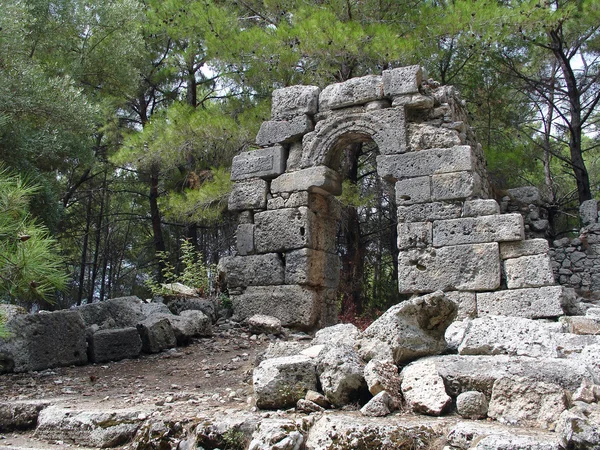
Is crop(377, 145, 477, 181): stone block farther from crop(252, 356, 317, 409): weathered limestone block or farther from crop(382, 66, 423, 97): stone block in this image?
crop(252, 356, 317, 409): weathered limestone block

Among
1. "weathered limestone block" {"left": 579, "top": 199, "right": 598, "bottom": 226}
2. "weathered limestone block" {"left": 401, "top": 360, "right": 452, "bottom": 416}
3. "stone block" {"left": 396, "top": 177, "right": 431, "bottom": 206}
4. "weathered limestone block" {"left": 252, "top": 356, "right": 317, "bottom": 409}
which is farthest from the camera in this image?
"weathered limestone block" {"left": 579, "top": 199, "right": 598, "bottom": 226}

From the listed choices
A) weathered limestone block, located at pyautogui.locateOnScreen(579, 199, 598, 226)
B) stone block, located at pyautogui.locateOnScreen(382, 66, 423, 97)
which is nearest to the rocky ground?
stone block, located at pyautogui.locateOnScreen(382, 66, 423, 97)

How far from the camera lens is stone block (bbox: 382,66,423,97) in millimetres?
8070

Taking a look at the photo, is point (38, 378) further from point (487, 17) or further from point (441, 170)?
point (487, 17)

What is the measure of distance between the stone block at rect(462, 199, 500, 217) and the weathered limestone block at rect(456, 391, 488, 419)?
162 inches

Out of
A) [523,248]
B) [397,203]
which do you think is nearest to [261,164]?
[397,203]

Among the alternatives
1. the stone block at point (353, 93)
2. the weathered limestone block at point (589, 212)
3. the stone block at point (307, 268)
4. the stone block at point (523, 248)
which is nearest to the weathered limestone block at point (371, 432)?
the stone block at point (523, 248)

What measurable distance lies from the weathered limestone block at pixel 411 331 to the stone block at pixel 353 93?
4558 mm

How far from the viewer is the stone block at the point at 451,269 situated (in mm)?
7105

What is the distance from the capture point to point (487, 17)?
993 cm

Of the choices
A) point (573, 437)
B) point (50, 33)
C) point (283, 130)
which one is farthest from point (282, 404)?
point (50, 33)

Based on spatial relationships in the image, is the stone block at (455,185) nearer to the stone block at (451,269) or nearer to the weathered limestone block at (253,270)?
the stone block at (451,269)

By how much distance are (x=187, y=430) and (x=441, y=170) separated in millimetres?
5044

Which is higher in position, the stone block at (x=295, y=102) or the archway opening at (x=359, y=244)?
the stone block at (x=295, y=102)
